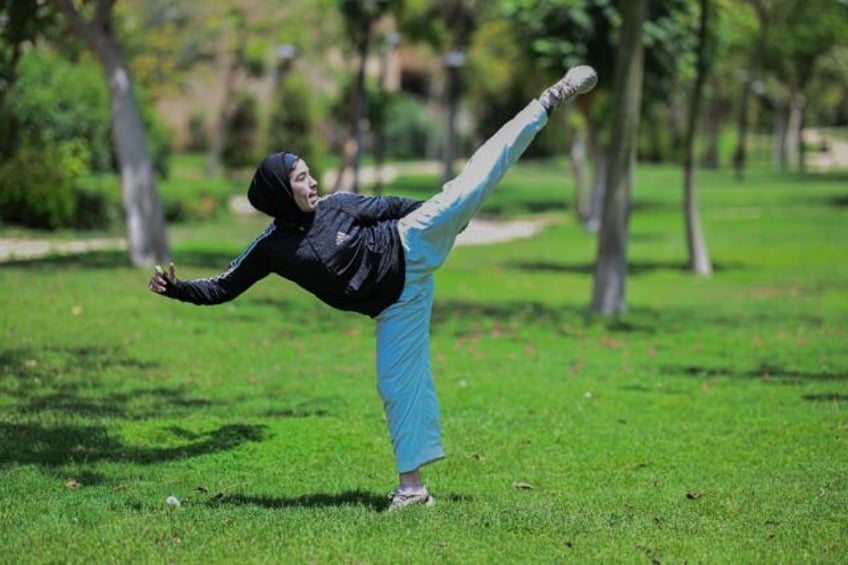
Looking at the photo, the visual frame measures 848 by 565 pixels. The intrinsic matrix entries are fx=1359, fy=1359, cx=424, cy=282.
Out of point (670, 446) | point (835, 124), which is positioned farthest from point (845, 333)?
point (835, 124)

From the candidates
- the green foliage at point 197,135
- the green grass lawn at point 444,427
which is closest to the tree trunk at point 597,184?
the green grass lawn at point 444,427

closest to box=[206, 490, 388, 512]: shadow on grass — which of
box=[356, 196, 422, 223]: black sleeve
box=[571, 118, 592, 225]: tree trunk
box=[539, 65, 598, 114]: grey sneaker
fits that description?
box=[356, 196, 422, 223]: black sleeve

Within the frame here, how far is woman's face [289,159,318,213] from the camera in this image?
6660 millimetres

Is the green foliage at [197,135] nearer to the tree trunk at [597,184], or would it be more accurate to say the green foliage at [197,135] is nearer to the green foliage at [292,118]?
the green foliage at [292,118]

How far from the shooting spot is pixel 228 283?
7000 mm

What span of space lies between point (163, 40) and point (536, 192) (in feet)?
48.4

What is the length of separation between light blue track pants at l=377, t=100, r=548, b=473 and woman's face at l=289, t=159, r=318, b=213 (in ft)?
1.68

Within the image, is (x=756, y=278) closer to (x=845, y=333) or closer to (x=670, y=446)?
(x=845, y=333)

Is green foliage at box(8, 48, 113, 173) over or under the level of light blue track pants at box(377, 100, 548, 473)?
over

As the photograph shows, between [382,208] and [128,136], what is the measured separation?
1332 centimetres

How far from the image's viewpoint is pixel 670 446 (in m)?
9.41

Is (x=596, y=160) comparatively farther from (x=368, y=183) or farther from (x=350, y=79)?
(x=368, y=183)

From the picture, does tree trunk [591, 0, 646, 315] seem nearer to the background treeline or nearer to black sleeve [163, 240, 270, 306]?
the background treeline

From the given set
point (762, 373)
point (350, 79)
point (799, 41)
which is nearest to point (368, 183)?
point (350, 79)
